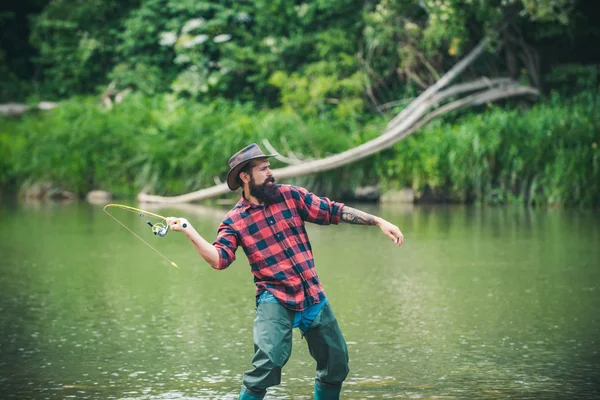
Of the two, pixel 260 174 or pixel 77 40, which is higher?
pixel 77 40

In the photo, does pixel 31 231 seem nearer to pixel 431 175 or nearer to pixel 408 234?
pixel 408 234

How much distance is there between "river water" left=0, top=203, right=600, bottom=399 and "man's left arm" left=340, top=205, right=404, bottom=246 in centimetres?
119

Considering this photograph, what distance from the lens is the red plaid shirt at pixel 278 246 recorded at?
567 cm

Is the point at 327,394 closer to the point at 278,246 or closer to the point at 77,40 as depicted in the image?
the point at 278,246

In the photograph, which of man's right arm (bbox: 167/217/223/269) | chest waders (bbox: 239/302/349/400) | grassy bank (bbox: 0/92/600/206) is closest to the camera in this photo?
man's right arm (bbox: 167/217/223/269)

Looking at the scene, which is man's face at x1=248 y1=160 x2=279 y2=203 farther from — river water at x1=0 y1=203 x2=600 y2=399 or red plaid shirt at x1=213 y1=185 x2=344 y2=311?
river water at x1=0 y1=203 x2=600 y2=399

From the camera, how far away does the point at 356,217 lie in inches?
234

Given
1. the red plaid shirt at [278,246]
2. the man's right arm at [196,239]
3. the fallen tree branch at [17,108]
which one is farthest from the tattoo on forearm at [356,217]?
the fallen tree branch at [17,108]

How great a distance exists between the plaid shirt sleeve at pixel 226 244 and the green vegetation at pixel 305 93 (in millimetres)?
17152

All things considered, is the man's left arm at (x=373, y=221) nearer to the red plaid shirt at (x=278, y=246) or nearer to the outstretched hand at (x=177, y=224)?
the red plaid shirt at (x=278, y=246)

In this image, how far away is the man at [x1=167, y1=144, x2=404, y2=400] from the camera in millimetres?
5594

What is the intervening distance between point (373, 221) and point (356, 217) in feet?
0.43

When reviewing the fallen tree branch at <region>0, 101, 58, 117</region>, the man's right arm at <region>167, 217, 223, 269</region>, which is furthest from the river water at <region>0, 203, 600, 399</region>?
the fallen tree branch at <region>0, 101, 58, 117</region>

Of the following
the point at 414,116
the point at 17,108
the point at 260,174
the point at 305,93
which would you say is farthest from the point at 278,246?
the point at 17,108
